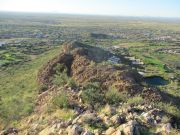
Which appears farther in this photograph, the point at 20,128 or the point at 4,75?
the point at 4,75

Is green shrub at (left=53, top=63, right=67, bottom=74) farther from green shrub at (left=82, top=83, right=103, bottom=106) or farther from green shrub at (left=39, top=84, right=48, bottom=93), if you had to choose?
green shrub at (left=82, top=83, right=103, bottom=106)

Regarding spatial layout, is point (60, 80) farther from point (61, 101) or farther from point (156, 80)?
point (156, 80)

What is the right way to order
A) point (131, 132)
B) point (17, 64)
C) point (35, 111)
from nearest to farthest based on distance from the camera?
point (131, 132)
point (35, 111)
point (17, 64)

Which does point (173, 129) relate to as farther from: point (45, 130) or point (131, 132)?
point (45, 130)

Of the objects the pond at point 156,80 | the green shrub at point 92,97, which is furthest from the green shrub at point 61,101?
the pond at point 156,80

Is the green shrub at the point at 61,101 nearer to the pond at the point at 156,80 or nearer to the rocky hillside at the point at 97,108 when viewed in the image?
the rocky hillside at the point at 97,108

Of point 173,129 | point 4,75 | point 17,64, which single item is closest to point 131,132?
point 173,129

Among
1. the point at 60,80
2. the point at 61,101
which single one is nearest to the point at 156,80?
the point at 60,80

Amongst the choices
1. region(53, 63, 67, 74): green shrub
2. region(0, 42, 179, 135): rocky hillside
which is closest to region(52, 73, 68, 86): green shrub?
region(0, 42, 179, 135): rocky hillside
